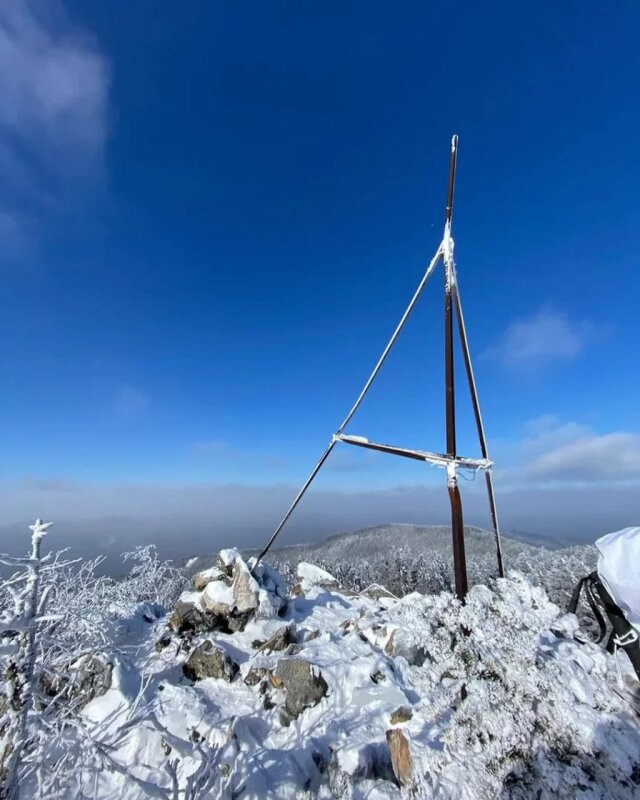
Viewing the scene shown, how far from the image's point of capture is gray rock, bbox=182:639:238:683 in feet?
45.1

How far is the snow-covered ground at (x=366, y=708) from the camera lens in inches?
213

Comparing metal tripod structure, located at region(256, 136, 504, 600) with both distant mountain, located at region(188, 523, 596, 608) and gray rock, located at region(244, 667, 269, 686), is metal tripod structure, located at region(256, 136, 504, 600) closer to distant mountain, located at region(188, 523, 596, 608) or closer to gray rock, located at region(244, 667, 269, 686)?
gray rock, located at region(244, 667, 269, 686)

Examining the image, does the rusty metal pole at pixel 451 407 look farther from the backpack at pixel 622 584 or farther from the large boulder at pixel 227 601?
the large boulder at pixel 227 601

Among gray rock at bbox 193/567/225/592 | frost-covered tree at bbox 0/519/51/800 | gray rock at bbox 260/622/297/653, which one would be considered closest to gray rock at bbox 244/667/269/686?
gray rock at bbox 260/622/297/653

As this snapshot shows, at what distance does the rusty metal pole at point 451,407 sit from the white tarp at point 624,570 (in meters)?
2.12

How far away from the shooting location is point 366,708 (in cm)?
1150

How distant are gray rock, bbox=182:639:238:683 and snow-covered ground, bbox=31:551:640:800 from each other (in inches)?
3.5

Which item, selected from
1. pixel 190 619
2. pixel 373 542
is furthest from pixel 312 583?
pixel 373 542

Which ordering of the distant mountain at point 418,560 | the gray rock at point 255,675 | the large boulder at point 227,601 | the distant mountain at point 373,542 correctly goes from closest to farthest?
the gray rock at point 255,675 → the large boulder at point 227,601 → the distant mountain at point 418,560 → the distant mountain at point 373,542

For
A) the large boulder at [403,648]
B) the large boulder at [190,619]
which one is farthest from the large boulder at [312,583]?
the large boulder at [403,648]

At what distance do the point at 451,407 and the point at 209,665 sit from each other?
13.6 m

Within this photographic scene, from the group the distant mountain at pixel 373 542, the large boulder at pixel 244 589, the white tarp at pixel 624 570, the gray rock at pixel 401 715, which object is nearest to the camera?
the white tarp at pixel 624 570

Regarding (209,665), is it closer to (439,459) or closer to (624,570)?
(439,459)

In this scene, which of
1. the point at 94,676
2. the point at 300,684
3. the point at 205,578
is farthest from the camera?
the point at 205,578
